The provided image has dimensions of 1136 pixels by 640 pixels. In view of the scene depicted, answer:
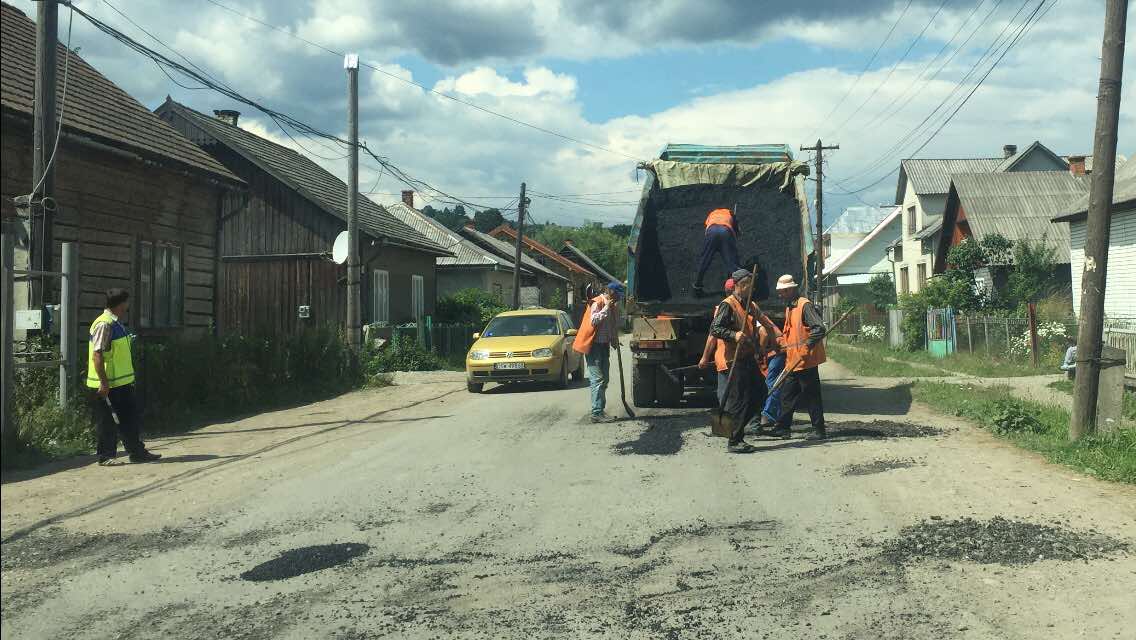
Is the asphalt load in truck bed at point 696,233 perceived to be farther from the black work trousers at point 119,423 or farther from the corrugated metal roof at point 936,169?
the corrugated metal roof at point 936,169

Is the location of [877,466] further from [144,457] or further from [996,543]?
[144,457]

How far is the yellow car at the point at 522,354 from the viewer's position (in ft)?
55.2

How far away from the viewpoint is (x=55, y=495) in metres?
7.59

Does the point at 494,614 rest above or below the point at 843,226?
below

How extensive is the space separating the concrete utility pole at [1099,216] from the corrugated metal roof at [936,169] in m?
38.1

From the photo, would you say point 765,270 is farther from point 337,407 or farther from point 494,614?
point 494,614

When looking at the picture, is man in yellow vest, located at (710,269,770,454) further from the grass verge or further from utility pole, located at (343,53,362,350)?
utility pole, located at (343,53,362,350)

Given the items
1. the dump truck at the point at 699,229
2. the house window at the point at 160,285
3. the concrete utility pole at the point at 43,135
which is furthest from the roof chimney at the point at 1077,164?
the concrete utility pole at the point at 43,135

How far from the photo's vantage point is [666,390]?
12.7 m

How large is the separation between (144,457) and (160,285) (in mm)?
8487

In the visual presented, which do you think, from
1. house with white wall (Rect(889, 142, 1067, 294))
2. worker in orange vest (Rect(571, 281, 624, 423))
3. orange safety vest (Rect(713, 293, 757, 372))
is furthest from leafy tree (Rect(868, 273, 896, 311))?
orange safety vest (Rect(713, 293, 757, 372))

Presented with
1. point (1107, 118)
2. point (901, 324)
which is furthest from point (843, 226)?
point (1107, 118)

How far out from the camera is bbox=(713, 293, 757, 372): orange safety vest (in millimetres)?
9172

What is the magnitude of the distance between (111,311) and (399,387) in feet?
31.4
